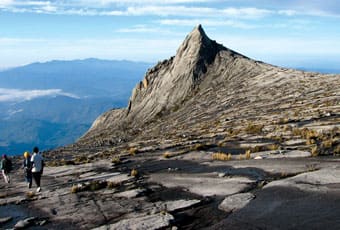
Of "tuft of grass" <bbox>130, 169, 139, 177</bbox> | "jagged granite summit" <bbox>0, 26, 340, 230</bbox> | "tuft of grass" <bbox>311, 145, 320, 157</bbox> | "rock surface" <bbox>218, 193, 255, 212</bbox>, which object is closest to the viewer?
"jagged granite summit" <bbox>0, 26, 340, 230</bbox>

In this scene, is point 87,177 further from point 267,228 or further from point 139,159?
point 267,228

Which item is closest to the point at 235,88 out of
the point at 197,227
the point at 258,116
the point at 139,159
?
the point at 258,116

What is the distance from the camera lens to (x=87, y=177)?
83.0 ft

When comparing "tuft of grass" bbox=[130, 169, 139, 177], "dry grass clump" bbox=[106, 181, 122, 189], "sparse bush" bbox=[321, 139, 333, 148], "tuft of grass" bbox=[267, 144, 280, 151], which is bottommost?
"dry grass clump" bbox=[106, 181, 122, 189]

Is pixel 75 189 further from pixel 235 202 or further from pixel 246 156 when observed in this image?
pixel 246 156

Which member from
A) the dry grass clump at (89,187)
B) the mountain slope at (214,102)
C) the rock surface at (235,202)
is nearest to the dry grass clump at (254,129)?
the mountain slope at (214,102)

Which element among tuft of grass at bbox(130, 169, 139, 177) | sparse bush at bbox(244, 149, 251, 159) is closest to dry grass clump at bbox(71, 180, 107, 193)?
tuft of grass at bbox(130, 169, 139, 177)

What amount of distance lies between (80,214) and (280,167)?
916cm

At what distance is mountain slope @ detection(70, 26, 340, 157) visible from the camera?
3584 centimetres

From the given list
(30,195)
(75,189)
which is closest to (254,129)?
(75,189)

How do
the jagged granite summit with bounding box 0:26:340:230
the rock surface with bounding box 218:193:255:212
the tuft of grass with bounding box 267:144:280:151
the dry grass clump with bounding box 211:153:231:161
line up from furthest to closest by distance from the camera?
the tuft of grass with bounding box 267:144:280:151 → the dry grass clump with bounding box 211:153:231:161 → the rock surface with bounding box 218:193:255:212 → the jagged granite summit with bounding box 0:26:340:230

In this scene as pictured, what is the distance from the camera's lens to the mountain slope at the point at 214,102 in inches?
1411

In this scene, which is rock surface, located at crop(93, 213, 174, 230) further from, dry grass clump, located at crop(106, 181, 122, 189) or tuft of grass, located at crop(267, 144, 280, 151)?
tuft of grass, located at crop(267, 144, 280, 151)

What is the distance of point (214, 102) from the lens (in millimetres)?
61875
